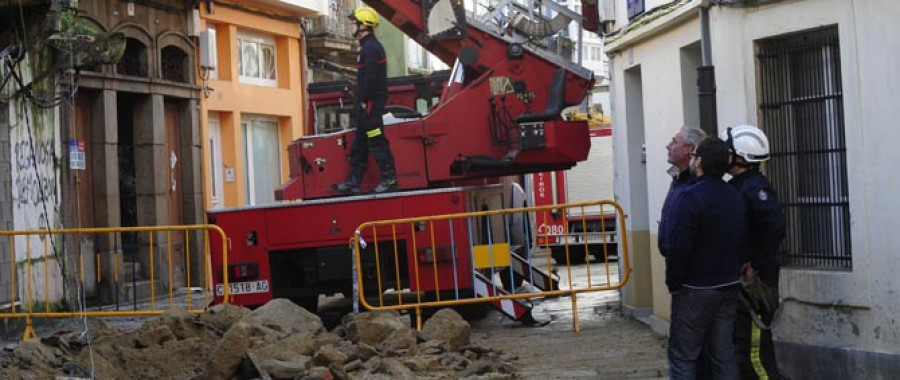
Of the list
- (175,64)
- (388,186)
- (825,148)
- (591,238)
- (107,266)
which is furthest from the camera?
(591,238)

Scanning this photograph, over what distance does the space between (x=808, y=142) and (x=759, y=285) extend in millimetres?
2159

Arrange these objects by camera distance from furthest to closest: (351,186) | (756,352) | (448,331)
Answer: (351,186) → (448,331) → (756,352)

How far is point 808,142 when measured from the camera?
35.7 ft

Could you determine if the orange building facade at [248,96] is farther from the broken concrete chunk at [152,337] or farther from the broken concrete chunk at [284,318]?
the broken concrete chunk at [152,337]

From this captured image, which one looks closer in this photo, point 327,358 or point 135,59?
point 327,358

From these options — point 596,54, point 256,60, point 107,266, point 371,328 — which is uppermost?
point 596,54

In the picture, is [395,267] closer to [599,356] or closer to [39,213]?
[599,356]

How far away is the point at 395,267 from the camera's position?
1466cm

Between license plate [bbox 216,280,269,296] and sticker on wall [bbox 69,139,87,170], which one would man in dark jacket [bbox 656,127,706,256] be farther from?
sticker on wall [bbox 69,139,87,170]

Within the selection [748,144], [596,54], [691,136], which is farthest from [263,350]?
[596,54]

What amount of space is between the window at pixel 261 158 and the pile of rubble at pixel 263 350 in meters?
13.9

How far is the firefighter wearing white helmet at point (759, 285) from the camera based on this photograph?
898 centimetres

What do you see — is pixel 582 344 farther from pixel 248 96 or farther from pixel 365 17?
pixel 248 96

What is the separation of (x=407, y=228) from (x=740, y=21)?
14.7 ft
